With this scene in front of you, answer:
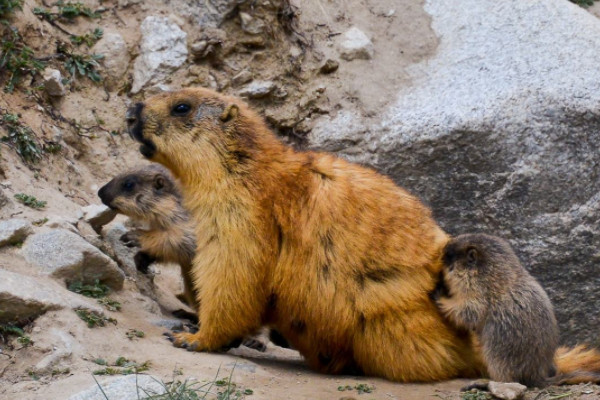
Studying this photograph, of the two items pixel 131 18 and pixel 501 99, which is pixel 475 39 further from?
pixel 131 18

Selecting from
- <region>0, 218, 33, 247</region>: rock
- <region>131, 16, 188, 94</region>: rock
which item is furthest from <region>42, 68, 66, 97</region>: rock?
<region>0, 218, 33, 247</region>: rock

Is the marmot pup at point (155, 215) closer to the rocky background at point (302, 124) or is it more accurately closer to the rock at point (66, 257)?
the rocky background at point (302, 124)

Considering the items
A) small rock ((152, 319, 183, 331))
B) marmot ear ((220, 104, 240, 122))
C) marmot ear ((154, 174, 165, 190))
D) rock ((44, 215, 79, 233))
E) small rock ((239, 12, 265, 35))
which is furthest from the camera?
small rock ((239, 12, 265, 35))

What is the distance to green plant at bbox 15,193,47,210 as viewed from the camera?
30.0 feet

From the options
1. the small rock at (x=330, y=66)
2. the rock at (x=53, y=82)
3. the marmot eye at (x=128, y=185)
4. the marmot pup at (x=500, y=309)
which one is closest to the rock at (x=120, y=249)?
the marmot eye at (x=128, y=185)

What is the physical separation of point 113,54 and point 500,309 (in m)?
6.94

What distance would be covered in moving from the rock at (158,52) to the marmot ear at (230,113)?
13.2 feet

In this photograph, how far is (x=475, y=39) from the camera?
11984mm

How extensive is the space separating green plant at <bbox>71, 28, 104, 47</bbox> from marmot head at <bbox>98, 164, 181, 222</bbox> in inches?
97.2

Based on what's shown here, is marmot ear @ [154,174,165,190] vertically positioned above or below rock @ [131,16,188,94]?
below

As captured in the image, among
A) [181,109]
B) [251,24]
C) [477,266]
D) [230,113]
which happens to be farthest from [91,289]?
[251,24]

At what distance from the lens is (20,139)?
396 inches

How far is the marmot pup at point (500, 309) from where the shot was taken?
7594 millimetres

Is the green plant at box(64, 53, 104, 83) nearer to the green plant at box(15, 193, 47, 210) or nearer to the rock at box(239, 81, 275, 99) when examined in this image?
the rock at box(239, 81, 275, 99)
